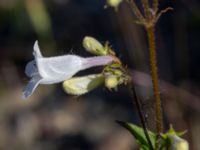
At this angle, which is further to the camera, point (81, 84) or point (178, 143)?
point (81, 84)

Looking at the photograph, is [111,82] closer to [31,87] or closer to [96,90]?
[31,87]

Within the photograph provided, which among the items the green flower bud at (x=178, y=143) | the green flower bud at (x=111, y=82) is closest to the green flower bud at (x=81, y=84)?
the green flower bud at (x=111, y=82)

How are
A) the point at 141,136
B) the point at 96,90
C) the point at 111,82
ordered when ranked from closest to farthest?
the point at 111,82 < the point at 141,136 < the point at 96,90

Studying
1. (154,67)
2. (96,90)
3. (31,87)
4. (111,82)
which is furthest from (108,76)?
(96,90)

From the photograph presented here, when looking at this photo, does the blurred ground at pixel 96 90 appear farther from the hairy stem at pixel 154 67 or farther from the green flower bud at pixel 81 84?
the hairy stem at pixel 154 67

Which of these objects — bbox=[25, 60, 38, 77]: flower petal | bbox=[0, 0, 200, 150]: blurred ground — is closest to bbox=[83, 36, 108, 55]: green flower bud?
bbox=[25, 60, 38, 77]: flower petal

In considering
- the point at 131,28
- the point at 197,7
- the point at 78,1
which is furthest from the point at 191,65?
the point at 78,1

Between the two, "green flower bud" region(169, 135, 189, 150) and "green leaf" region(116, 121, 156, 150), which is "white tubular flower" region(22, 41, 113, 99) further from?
"green flower bud" region(169, 135, 189, 150)
